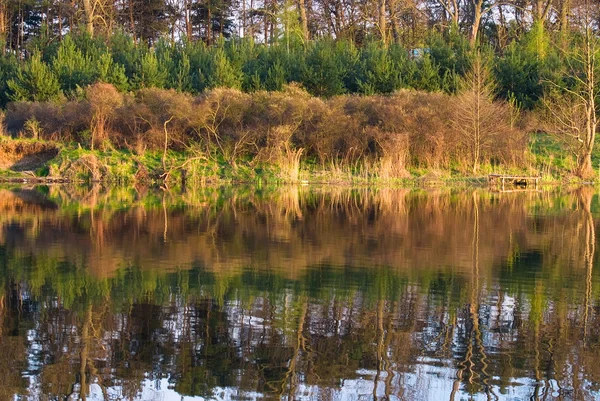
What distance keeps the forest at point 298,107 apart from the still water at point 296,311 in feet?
61.9

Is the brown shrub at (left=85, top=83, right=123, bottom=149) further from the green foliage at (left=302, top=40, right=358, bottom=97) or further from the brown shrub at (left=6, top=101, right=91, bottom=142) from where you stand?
the green foliage at (left=302, top=40, right=358, bottom=97)

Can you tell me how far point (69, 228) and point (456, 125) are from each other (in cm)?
2441

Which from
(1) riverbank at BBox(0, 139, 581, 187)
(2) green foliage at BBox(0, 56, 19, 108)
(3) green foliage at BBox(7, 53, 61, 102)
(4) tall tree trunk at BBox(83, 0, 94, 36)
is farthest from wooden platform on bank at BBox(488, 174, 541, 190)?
(4) tall tree trunk at BBox(83, 0, 94, 36)

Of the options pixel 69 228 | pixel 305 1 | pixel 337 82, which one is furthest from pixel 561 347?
pixel 305 1

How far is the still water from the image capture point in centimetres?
699

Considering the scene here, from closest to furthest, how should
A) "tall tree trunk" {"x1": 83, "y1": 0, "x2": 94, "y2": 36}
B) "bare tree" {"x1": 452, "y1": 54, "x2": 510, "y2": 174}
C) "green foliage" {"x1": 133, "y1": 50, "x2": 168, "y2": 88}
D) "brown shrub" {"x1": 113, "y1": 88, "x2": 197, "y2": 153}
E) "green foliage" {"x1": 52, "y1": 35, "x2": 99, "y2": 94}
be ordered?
"bare tree" {"x1": 452, "y1": 54, "x2": 510, "y2": 174} < "brown shrub" {"x1": 113, "y1": 88, "x2": 197, "y2": 153} < "green foliage" {"x1": 133, "y1": 50, "x2": 168, "y2": 88} < "green foliage" {"x1": 52, "y1": 35, "x2": 99, "y2": 94} < "tall tree trunk" {"x1": 83, "y1": 0, "x2": 94, "y2": 36}

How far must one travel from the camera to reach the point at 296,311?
945cm

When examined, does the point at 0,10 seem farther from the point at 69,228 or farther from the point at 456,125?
the point at 69,228

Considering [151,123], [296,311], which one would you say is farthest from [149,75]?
[296,311]

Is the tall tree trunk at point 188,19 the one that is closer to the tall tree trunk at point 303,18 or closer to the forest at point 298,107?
the forest at point 298,107

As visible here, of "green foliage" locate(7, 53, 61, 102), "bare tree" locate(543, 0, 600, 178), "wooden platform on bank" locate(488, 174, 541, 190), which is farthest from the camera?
"green foliage" locate(7, 53, 61, 102)

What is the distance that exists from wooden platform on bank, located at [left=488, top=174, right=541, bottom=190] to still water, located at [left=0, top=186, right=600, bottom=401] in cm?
1763

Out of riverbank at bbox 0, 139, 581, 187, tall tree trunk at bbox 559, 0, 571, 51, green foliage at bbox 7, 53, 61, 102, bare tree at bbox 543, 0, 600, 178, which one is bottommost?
riverbank at bbox 0, 139, 581, 187

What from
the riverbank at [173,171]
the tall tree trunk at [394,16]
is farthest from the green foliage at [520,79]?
the tall tree trunk at [394,16]
